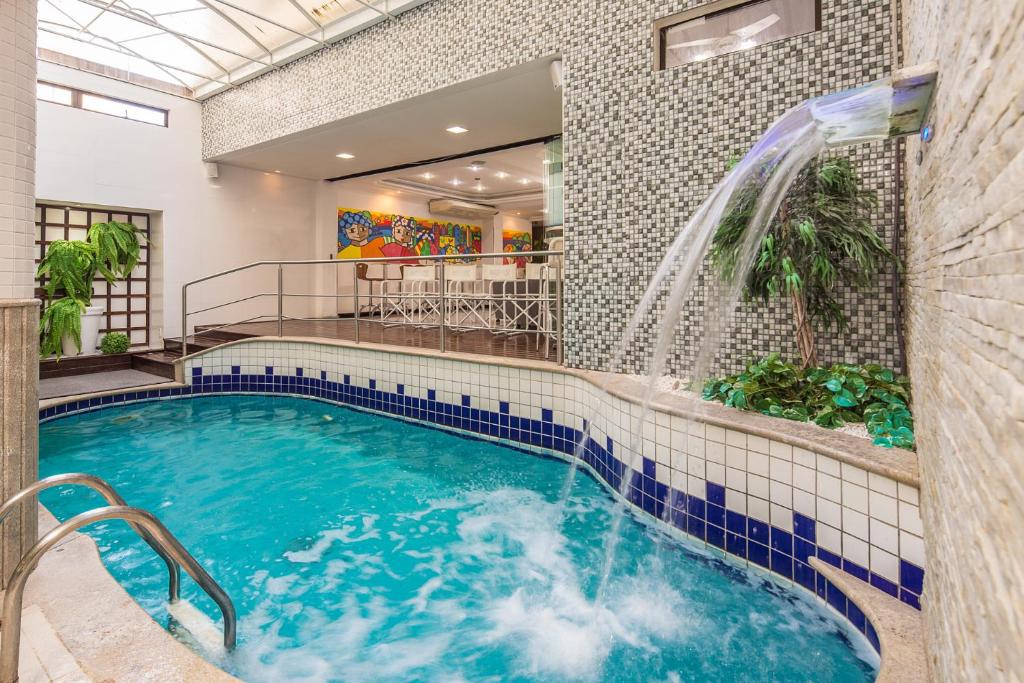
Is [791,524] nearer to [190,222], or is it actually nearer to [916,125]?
[916,125]

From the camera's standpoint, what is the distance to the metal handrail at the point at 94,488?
1.44 metres

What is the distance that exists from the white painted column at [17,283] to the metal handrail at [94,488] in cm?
21

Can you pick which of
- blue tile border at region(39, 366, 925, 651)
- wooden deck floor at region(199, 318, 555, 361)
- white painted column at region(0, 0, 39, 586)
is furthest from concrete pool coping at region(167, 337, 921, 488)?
white painted column at region(0, 0, 39, 586)

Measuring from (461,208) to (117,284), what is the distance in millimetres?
6546

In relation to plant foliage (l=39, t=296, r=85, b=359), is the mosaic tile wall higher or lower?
higher

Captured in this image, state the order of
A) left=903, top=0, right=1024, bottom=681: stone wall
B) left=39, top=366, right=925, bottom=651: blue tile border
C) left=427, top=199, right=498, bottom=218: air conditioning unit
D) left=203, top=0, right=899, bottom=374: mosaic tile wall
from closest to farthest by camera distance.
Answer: left=903, top=0, right=1024, bottom=681: stone wall < left=39, top=366, right=925, bottom=651: blue tile border < left=203, top=0, right=899, bottom=374: mosaic tile wall < left=427, top=199, right=498, bottom=218: air conditioning unit

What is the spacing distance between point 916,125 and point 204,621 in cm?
282

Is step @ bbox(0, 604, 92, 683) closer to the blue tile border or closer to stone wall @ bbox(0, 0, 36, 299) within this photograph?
stone wall @ bbox(0, 0, 36, 299)

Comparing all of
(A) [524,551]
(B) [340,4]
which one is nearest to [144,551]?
(A) [524,551]

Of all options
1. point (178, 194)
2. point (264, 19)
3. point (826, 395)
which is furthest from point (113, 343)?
point (826, 395)

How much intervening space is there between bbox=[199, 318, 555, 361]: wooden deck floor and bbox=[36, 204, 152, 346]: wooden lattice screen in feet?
4.12

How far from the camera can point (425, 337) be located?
6145 millimetres

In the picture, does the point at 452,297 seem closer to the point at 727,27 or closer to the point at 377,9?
the point at 377,9

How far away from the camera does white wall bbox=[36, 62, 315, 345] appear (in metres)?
6.77
